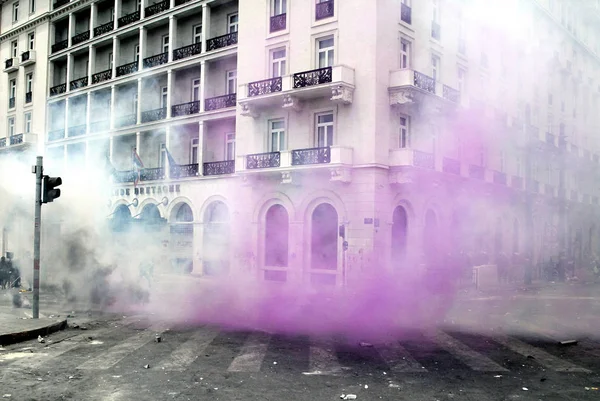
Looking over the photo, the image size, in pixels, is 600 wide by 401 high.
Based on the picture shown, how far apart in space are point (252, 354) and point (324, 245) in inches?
422

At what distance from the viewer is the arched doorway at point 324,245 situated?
666 inches

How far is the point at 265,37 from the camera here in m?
18.8

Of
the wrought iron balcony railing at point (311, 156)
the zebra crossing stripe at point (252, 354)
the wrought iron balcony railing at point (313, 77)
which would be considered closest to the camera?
the zebra crossing stripe at point (252, 354)

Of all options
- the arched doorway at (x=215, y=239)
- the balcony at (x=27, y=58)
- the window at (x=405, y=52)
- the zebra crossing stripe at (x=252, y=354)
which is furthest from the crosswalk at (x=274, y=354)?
the balcony at (x=27, y=58)

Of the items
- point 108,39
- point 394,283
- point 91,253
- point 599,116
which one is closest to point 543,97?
point 599,116

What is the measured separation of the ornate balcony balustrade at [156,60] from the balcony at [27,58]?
859cm

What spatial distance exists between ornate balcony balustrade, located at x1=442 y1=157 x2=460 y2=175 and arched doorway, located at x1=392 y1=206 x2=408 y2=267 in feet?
5.83

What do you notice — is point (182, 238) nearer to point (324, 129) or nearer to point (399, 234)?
point (324, 129)

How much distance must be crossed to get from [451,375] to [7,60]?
30.6 m

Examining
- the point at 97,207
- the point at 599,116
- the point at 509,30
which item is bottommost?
the point at 97,207

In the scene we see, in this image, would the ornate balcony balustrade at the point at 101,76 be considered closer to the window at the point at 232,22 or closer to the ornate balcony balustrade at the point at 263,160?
the window at the point at 232,22

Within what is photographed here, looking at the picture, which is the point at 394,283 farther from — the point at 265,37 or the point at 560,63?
the point at 265,37

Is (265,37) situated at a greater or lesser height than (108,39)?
lesser

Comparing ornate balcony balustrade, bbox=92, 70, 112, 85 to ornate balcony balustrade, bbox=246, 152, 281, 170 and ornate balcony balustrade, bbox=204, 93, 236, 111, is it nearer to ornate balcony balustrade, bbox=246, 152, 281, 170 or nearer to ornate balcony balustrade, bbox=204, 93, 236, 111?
ornate balcony balustrade, bbox=204, 93, 236, 111
